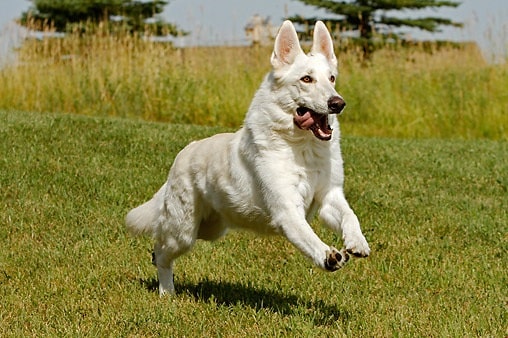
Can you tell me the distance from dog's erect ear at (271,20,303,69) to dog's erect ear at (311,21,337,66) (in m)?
0.14

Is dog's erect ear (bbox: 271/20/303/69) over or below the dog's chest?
over

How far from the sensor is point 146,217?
18.8 feet

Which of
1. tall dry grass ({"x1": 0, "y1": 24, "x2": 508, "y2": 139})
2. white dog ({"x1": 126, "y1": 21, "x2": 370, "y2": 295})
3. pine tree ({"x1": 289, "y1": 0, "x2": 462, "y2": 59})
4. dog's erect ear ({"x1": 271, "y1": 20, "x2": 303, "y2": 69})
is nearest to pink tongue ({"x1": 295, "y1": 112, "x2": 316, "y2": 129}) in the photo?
white dog ({"x1": 126, "y1": 21, "x2": 370, "y2": 295})

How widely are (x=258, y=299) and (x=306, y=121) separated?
1336mm

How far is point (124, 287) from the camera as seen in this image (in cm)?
560

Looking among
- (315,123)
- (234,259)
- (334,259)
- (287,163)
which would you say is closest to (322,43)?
(315,123)

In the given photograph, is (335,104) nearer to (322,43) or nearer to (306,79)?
(306,79)

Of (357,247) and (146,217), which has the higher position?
Result: (357,247)

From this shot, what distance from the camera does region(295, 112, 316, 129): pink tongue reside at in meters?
4.68

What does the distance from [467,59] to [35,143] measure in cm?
959

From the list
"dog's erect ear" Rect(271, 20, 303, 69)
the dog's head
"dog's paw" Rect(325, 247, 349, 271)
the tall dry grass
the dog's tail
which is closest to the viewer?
"dog's paw" Rect(325, 247, 349, 271)

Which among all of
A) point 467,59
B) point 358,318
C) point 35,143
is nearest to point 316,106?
point 358,318

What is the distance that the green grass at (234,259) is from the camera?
4801mm

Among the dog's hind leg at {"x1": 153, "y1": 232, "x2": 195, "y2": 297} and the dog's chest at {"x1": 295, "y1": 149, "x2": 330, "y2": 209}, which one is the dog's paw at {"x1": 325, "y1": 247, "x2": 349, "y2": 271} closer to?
the dog's chest at {"x1": 295, "y1": 149, "x2": 330, "y2": 209}
